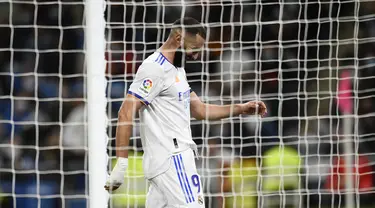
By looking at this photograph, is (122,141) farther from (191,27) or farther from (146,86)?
(191,27)

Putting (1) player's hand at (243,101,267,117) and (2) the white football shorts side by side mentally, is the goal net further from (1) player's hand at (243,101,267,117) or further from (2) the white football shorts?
(2) the white football shorts

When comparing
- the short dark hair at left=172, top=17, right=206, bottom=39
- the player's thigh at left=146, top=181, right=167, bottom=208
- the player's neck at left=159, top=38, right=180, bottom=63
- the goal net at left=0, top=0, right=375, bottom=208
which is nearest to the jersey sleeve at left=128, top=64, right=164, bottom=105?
the player's neck at left=159, top=38, right=180, bottom=63

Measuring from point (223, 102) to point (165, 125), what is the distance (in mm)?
1483

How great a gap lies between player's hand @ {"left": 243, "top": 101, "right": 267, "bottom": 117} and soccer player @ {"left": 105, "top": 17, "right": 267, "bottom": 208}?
0.05 feet

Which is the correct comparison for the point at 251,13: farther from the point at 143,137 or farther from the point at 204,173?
the point at 143,137

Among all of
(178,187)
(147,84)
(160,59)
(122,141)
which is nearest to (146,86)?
(147,84)

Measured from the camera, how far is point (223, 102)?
18.2 feet

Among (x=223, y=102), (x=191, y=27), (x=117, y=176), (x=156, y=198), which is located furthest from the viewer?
(x=223, y=102)

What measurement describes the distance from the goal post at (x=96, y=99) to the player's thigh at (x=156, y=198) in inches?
8.9

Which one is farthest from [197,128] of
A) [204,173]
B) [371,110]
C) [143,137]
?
[143,137]

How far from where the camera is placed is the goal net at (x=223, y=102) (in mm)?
5387

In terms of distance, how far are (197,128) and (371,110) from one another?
3.75ft

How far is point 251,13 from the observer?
217 inches

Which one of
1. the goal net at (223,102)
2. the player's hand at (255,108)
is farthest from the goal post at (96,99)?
the goal net at (223,102)
